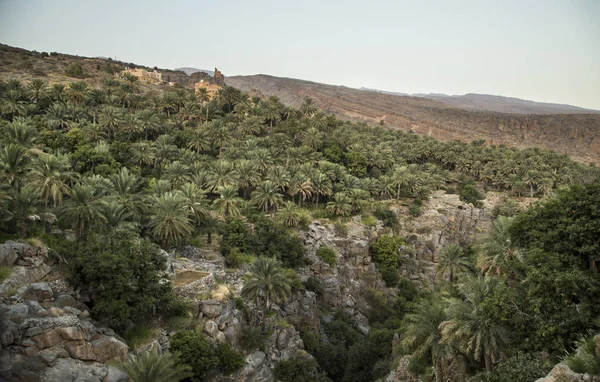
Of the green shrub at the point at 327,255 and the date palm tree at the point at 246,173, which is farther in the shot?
the date palm tree at the point at 246,173

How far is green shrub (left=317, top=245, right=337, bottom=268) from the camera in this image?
50.8 m

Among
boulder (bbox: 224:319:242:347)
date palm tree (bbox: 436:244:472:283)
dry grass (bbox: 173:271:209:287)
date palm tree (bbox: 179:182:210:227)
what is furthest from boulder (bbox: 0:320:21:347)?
date palm tree (bbox: 436:244:472:283)

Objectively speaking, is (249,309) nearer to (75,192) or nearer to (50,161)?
(75,192)

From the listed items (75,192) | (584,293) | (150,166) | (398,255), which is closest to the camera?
(584,293)

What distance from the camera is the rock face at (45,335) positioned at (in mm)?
18516

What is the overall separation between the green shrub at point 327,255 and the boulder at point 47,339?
34.8 m

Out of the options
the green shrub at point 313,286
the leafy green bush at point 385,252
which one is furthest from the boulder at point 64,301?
the leafy green bush at point 385,252

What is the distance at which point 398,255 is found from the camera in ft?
187

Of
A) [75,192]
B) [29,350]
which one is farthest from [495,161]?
[29,350]

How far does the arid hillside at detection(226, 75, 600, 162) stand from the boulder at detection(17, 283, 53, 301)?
137934 millimetres

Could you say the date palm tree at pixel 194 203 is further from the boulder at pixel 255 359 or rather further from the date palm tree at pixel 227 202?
the boulder at pixel 255 359

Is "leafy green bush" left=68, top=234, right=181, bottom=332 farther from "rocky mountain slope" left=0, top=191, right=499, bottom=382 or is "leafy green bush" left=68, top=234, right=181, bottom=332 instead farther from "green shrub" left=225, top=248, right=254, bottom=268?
"green shrub" left=225, top=248, right=254, bottom=268

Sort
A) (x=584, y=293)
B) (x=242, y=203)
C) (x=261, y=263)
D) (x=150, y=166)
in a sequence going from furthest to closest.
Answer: (x=150, y=166), (x=242, y=203), (x=261, y=263), (x=584, y=293)

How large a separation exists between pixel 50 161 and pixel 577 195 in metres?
40.7
